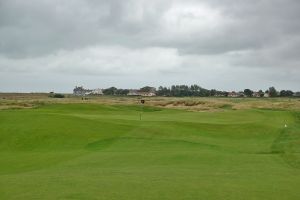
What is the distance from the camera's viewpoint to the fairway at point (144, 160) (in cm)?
1394

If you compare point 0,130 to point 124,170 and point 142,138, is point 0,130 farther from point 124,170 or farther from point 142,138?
point 124,170

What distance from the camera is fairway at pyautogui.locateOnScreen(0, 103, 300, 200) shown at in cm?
1394

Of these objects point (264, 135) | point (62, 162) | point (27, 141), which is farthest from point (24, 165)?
point (264, 135)

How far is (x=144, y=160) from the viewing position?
900 inches

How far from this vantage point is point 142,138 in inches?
1342

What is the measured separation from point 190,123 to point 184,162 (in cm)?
2052

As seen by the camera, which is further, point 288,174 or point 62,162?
point 62,162

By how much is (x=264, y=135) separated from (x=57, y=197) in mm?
27814

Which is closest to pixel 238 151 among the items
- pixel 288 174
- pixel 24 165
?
pixel 288 174

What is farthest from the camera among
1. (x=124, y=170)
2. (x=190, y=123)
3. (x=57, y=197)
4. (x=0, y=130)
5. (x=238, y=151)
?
(x=190, y=123)

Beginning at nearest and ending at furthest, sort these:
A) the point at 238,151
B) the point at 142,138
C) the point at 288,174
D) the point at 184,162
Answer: the point at 288,174 < the point at 184,162 < the point at 238,151 < the point at 142,138

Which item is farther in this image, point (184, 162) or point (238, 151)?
point (238, 151)

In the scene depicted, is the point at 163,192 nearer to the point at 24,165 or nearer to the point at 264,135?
the point at 24,165

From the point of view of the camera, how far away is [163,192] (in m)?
13.6
